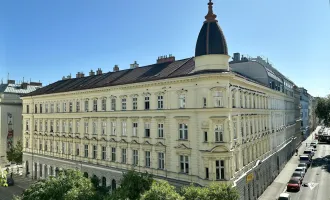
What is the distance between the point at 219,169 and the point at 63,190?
14836 mm

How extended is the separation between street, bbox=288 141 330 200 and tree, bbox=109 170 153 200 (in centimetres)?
2614

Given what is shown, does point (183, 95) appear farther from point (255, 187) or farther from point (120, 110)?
point (255, 187)

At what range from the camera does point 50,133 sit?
48406mm

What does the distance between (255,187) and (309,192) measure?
9.83 metres

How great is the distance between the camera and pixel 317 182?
4428 centimetres

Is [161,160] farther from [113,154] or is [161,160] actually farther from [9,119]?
[9,119]

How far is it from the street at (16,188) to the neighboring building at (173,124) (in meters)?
2.41

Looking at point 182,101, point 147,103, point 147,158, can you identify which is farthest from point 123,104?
point 182,101

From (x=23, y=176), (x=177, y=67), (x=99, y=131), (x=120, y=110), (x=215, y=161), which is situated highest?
(x=177, y=67)

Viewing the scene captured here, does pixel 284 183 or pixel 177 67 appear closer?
pixel 177 67

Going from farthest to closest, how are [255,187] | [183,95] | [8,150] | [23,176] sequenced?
[8,150] → [23,176] → [255,187] → [183,95]

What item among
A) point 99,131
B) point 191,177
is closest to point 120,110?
point 99,131

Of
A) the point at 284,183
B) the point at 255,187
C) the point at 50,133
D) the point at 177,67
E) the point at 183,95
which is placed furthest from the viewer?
the point at 50,133

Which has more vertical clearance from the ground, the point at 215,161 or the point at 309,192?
the point at 215,161
